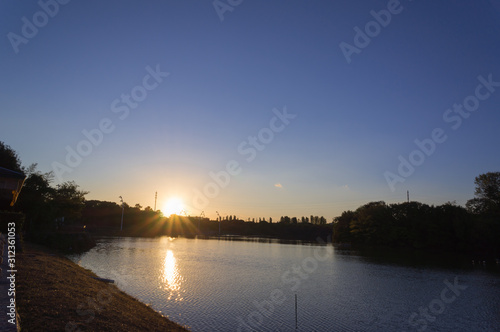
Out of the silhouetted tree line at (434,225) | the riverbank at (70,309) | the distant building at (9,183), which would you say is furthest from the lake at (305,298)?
the silhouetted tree line at (434,225)

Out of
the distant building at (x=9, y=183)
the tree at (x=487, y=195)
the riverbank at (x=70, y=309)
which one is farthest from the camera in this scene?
the tree at (x=487, y=195)

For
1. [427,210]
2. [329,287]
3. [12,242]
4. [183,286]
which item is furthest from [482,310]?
[427,210]

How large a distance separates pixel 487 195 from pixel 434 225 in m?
19.1

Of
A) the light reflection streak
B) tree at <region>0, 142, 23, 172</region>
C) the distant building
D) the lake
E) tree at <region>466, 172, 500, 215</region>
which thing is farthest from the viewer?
tree at <region>466, 172, 500, 215</region>

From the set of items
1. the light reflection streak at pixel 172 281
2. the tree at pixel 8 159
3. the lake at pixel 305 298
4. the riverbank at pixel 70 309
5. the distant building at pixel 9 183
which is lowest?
the lake at pixel 305 298

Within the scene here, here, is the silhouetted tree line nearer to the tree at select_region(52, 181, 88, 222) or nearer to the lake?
the lake

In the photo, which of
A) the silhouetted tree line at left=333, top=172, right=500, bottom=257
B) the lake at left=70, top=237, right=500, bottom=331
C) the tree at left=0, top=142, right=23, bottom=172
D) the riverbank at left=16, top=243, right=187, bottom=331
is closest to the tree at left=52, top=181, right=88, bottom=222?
the tree at left=0, top=142, right=23, bottom=172

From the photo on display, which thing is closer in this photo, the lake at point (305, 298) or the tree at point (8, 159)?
the lake at point (305, 298)

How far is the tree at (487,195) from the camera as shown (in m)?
78.7

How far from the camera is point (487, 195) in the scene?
80.9m

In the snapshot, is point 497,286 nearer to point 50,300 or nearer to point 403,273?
point 403,273

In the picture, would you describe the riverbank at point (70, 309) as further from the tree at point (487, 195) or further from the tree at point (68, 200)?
the tree at point (487, 195)

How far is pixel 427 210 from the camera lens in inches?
4190

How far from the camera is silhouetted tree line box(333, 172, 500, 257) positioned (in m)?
79.0
